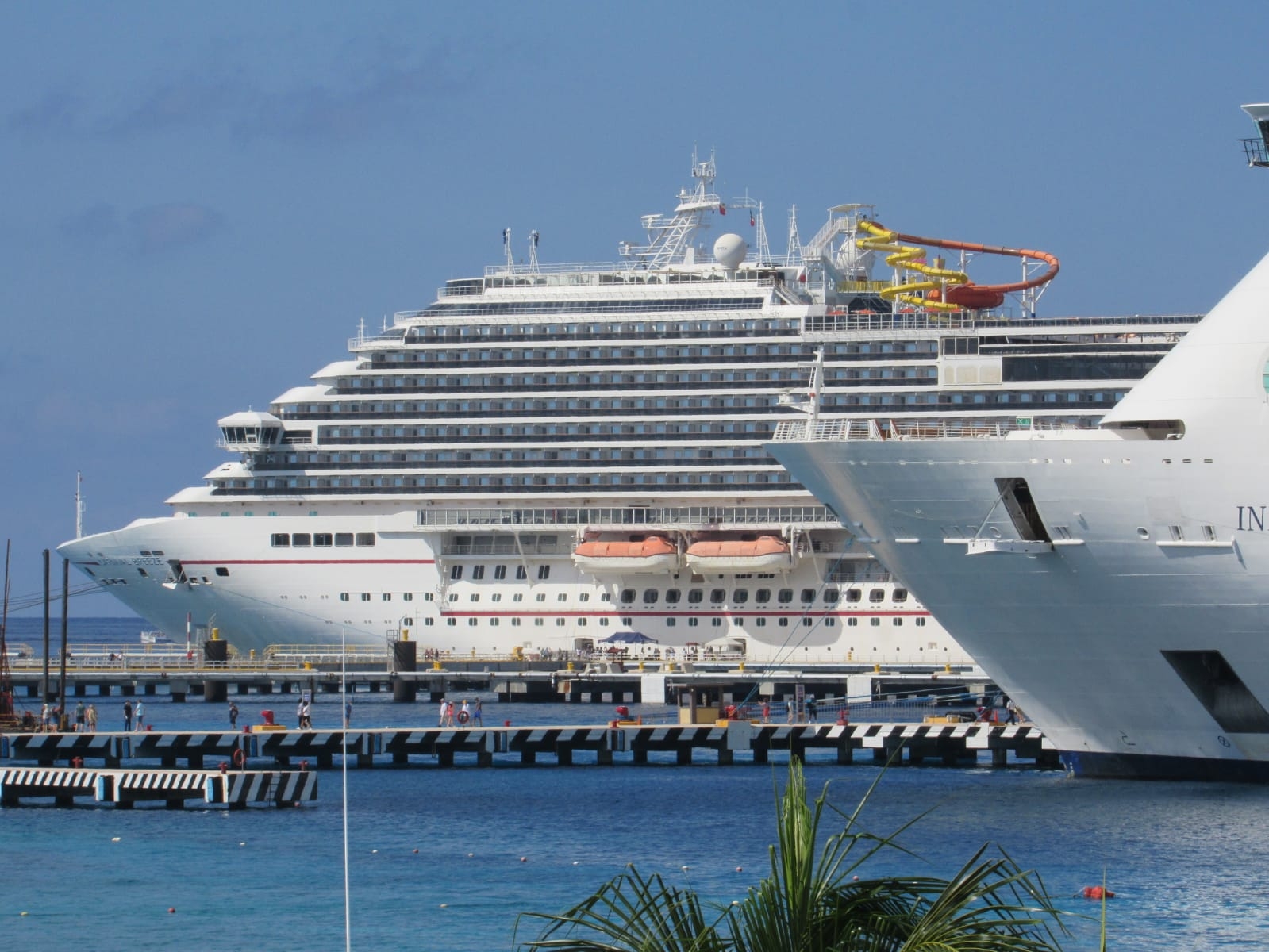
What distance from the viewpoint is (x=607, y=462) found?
233 ft

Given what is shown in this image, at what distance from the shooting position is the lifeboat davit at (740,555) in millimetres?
67062

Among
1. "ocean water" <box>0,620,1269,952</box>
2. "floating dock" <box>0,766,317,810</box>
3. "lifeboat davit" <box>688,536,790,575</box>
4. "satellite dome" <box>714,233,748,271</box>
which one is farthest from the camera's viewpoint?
"satellite dome" <box>714,233,748,271</box>

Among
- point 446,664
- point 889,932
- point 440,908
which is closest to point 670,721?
point 446,664

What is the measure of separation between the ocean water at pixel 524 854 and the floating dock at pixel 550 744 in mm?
1748

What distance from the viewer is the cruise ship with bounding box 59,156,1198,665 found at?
67.5m

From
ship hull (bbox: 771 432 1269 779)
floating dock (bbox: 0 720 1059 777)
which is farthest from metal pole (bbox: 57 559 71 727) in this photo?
ship hull (bbox: 771 432 1269 779)

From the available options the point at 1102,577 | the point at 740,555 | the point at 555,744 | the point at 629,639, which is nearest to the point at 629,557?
the point at 629,639

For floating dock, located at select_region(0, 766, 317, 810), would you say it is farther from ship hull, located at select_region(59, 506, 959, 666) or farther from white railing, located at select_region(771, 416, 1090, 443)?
ship hull, located at select_region(59, 506, 959, 666)

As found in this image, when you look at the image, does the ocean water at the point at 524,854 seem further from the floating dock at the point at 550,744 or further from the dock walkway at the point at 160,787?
the floating dock at the point at 550,744

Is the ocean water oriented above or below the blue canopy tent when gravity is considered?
below

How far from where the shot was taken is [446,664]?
229ft

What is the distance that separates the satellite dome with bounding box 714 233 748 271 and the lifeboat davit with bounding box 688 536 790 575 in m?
12.1

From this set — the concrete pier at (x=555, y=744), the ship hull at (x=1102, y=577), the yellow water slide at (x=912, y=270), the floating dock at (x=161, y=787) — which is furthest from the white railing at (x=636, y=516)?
the floating dock at (x=161, y=787)

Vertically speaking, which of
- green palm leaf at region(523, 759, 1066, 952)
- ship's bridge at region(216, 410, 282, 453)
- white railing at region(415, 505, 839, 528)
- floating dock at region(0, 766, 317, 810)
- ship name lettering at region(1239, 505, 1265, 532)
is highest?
ship's bridge at region(216, 410, 282, 453)
